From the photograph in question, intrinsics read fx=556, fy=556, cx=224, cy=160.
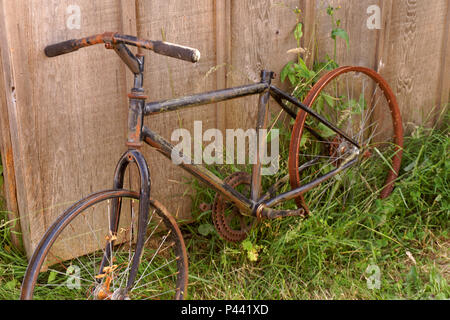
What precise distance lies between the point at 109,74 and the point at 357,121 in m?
1.70

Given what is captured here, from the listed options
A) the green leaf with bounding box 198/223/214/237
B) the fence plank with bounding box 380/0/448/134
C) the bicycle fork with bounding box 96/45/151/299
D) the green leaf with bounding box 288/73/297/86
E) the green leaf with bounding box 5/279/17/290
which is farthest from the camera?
the fence plank with bounding box 380/0/448/134

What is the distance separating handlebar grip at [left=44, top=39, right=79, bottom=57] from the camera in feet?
7.23

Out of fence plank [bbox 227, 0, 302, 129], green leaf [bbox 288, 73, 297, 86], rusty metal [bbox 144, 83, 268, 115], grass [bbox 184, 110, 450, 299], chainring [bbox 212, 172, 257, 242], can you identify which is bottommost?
grass [bbox 184, 110, 450, 299]

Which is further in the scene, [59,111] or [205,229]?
[205,229]

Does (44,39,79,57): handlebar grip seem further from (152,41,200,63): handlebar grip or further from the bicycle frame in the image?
(152,41,200,63): handlebar grip

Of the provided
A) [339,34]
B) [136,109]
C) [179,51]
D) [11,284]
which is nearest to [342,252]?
[339,34]

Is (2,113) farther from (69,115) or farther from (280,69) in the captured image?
(280,69)

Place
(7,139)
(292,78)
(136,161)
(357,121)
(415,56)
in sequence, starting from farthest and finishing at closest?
(415,56)
(357,121)
(292,78)
(7,139)
(136,161)

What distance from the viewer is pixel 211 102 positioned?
8.16 feet

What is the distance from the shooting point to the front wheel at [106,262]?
2361mm

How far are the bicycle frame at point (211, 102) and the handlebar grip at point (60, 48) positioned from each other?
218 mm

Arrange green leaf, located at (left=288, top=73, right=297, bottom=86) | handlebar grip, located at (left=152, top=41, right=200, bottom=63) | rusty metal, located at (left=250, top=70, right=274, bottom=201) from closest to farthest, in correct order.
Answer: handlebar grip, located at (left=152, top=41, right=200, bottom=63), rusty metal, located at (left=250, top=70, right=274, bottom=201), green leaf, located at (left=288, top=73, right=297, bottom=86)

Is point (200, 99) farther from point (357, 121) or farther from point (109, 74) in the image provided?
point (357, 121)

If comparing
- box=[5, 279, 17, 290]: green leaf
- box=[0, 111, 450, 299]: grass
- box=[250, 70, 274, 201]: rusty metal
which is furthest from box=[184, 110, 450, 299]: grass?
box=[5, 279, 17, 290]: green leaf
